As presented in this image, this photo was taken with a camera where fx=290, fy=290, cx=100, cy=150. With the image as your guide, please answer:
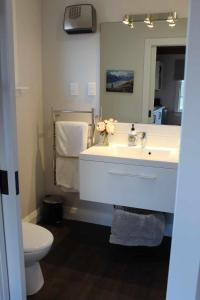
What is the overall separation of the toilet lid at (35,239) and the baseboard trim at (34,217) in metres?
0.78

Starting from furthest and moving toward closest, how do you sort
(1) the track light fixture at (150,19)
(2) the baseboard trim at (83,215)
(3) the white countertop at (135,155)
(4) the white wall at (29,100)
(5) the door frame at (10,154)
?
(2) the baseboard trim at (83,215) < (4) the white wall at (29,100) < (1) the track light fixture at (150,19) < (3) the white countertop at (135,155) < (5) the door frame at (10,154)

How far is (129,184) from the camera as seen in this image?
2.31m

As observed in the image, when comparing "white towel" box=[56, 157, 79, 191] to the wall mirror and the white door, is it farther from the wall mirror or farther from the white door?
the white door

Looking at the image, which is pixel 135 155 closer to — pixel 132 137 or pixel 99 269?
pixel 132 137

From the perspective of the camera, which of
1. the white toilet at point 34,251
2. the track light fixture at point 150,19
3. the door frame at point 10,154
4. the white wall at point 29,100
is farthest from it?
the white wall at point 29,100

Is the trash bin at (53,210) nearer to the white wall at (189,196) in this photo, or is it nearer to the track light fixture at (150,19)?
the track light fixture at (150,19)

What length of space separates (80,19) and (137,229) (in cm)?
190

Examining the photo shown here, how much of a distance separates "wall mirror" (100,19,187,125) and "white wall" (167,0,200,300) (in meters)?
1.63

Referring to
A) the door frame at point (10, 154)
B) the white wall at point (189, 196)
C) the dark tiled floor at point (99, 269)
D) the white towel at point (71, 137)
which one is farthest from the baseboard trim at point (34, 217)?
the white wall at point (189, 196)

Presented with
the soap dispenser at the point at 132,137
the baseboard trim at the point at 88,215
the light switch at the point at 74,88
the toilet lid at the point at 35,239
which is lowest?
the baseboard trim at the point at 88,215

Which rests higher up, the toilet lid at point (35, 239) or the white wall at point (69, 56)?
the white wall at point (69, 56)

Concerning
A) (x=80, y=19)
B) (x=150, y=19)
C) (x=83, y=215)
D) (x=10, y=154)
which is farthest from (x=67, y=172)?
(x=10, y=154)

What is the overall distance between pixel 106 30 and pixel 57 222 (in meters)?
1.94

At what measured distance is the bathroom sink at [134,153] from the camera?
227 cm
